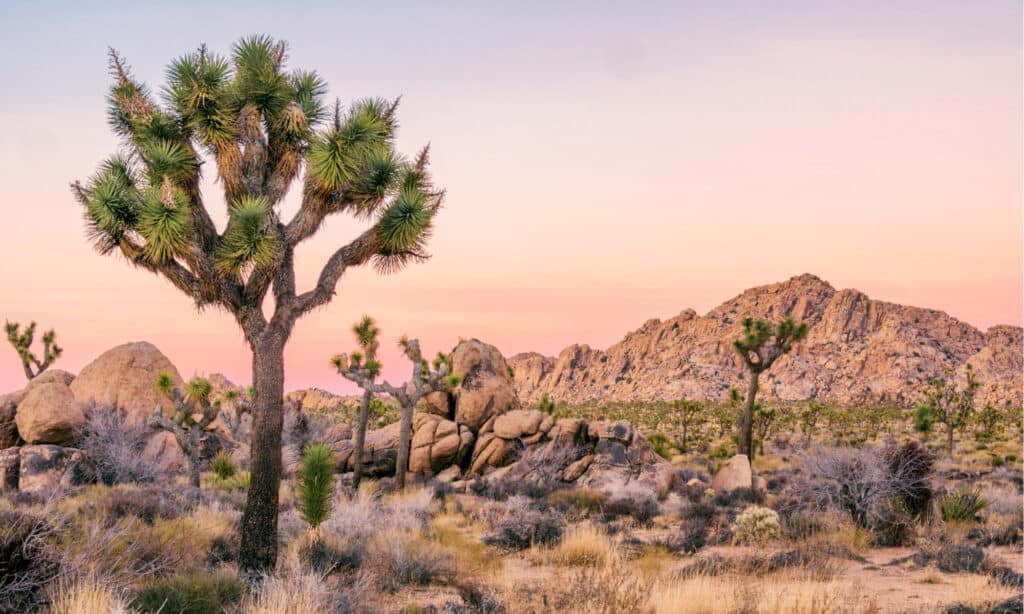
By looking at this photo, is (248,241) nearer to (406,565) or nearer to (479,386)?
(406,565)

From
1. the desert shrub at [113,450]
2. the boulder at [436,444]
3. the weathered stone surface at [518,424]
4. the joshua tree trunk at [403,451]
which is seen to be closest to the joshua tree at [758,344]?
the weathered stone surface at [518,424]

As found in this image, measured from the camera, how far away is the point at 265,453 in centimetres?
1018

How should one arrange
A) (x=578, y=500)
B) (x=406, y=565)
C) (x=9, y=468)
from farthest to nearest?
(x=9, y=468)
(x=578, y=500)
(x=406, y=565)

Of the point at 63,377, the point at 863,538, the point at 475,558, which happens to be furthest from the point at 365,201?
the point at 63,377

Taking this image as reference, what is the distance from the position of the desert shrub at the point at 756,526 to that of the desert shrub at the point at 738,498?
5.13 metres

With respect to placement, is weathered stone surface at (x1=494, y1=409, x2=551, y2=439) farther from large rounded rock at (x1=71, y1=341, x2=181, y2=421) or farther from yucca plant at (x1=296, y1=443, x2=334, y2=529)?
yucca plant at (x1=296, y1=443, x2=334, y2=529)

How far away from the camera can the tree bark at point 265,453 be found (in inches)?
395

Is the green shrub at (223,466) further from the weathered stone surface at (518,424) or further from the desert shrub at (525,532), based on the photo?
the desert shrub at (525,532)

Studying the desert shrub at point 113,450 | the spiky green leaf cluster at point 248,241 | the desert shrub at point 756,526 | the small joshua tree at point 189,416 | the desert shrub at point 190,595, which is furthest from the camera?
the desert shrub at point 113,450

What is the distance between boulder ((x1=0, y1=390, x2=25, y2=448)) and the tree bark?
18412 millimetres

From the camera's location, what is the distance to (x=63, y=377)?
27.1 metres

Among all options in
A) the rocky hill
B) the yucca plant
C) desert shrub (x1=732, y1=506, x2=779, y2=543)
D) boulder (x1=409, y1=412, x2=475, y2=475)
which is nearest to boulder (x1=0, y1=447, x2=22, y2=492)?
boulder (x1=409, y1=412, x2=475, y2=475)

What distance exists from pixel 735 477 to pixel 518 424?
25.5 feet

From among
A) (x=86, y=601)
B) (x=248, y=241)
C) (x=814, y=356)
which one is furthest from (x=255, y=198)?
(x=814, y=356)
